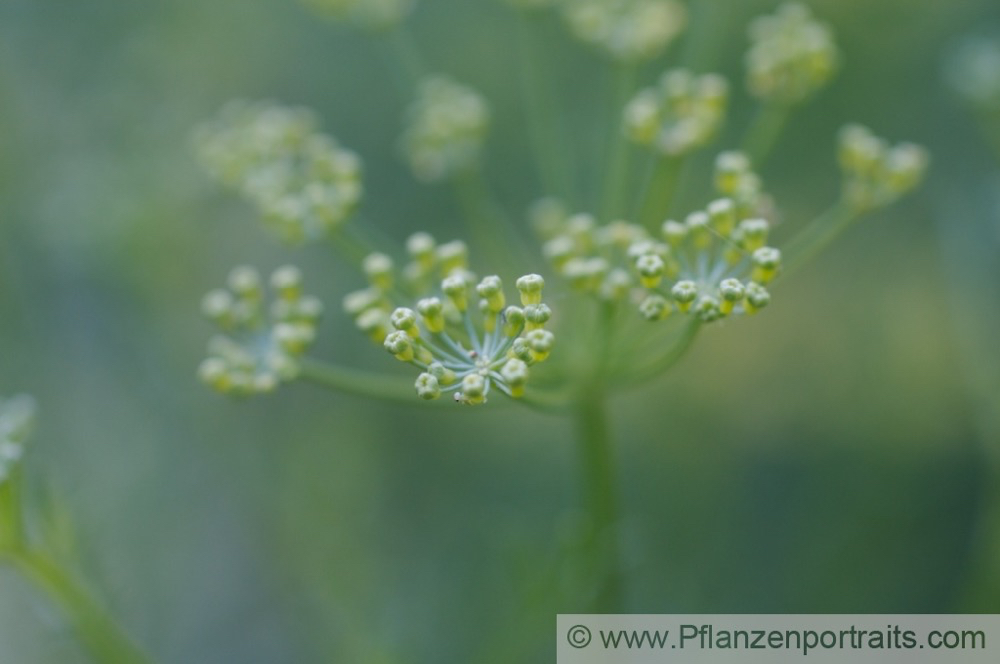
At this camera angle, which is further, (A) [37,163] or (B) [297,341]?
(A) [37,163]

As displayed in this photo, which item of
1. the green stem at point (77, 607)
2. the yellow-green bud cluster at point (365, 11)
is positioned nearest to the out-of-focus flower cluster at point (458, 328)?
the green stem at point (77, 607)

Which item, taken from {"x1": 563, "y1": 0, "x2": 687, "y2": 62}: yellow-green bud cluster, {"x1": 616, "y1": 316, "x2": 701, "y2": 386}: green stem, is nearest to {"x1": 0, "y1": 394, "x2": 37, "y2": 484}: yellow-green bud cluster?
{"x1": 616, "y1": 316, "x2": 701, "y2": 386}: green stem

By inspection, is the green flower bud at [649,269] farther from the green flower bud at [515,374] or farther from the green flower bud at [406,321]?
the green flower bud at [406,321]

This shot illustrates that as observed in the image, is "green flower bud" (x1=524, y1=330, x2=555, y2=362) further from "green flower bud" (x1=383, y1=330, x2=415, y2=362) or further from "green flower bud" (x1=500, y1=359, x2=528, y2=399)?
"green flower bud" (x1=383, y1=330, x2=415, y2=362)

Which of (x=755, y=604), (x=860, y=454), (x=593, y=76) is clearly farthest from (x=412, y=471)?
(x=593, y=76)

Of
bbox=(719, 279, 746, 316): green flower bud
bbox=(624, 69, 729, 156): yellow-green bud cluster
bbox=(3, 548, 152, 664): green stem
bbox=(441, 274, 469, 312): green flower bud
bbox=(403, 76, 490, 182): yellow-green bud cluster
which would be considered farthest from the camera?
bbox=(403, 76, 490, 182): yellow-green bud cluster

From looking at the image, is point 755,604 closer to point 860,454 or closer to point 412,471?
point 860,454

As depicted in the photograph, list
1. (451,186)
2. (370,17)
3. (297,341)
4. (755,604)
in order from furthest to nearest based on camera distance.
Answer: (451,186) < (755,604) < (370,17) < (297,341)
